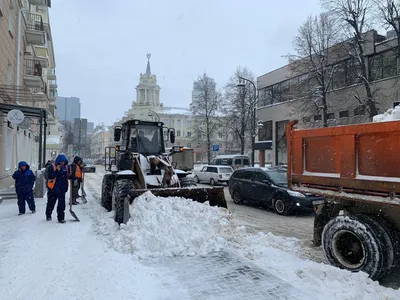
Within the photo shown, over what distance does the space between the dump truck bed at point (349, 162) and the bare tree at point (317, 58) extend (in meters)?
21.9

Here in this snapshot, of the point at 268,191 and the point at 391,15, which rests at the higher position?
the point at 391,15

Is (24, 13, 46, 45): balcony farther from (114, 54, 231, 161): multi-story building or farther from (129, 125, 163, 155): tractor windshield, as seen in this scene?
(114, 54, 231, 161): multi-story building

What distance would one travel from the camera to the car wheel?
1116cm

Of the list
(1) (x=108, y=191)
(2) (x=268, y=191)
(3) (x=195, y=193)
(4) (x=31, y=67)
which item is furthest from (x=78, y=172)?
(4) (x=31, y=67)

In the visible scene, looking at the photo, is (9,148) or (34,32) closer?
(9,148)

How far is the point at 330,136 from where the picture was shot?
5.62 m

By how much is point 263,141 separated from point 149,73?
56.8 m

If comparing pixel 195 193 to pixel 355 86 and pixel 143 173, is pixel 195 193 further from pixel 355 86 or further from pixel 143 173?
pixel 355 86

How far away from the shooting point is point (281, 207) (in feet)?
37.3

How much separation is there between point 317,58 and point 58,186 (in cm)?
2359

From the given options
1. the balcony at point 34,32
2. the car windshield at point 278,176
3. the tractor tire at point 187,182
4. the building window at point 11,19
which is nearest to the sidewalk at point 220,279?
the tractor tire at point 187,182

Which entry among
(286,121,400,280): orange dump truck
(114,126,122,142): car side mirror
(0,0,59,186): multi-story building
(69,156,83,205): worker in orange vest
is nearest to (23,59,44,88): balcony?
(0,0,59,186): multi-story building

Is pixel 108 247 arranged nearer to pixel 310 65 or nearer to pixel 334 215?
pixel 334 215

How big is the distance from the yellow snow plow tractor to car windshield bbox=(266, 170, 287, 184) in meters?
3.61
